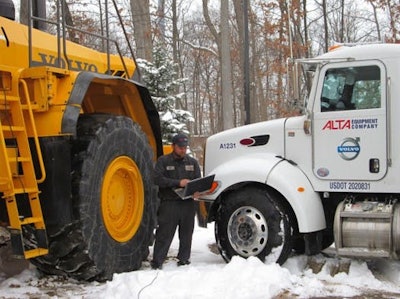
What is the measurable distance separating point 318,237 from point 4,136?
3.70m

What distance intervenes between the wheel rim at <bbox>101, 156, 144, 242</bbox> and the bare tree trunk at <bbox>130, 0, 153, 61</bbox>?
42.7 ft

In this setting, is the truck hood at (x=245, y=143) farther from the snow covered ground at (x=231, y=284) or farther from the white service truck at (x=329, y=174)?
the snow covered ground at (x=231, y=284)

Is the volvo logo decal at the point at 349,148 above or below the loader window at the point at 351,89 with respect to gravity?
below

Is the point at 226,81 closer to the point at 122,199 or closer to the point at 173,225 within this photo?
the point at 173,225

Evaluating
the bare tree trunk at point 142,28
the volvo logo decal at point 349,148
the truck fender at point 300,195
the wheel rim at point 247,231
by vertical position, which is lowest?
the wheel rim at point 247,231

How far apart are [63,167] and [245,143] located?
8.34ft

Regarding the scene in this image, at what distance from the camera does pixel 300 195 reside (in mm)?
6484

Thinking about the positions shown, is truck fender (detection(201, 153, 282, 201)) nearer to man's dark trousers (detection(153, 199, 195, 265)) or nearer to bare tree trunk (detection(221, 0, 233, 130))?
man's dark trousers (detection(153, 199, 195, 265))

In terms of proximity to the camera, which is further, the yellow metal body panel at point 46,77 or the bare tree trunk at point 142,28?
the bare tree trunk at point 142,28

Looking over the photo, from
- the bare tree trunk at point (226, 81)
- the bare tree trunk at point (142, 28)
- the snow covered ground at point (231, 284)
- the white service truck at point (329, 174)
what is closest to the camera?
the snow covered ground at point (231, 284)

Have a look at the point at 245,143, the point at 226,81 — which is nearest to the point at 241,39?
the point at 226,81

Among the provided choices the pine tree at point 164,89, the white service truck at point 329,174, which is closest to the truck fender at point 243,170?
the white service truck at point 329,174

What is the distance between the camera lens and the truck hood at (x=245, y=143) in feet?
22.7

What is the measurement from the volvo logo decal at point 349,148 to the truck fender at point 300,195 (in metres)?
0.52
